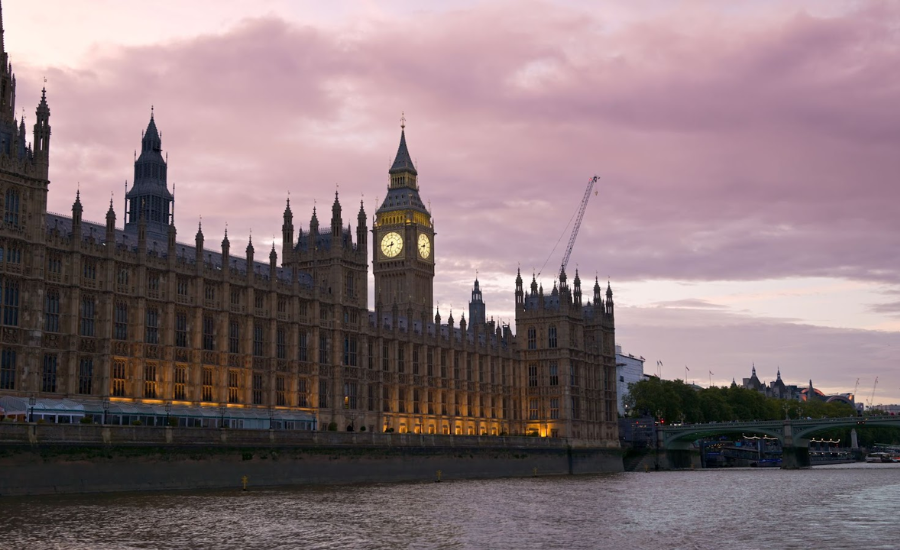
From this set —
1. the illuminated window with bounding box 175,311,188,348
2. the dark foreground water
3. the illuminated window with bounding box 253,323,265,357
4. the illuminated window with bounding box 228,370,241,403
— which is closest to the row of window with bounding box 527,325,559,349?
the illuminated window with bounding box 253,323,265,357

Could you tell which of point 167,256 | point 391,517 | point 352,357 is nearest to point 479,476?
point 352,357

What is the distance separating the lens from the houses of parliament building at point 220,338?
99.9 metres

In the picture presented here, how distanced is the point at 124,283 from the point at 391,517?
5093 centimetres

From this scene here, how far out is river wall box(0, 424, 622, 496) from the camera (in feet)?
259

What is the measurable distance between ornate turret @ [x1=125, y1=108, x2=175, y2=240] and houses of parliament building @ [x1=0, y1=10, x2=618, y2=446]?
0.69 ft

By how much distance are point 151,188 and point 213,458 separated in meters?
56.2

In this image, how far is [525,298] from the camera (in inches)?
7520

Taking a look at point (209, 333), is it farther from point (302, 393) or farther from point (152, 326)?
point (302, 393)

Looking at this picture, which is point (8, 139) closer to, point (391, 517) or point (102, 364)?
point (102, 364)

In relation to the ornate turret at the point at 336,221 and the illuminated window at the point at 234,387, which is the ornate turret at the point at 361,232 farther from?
the illuminated window at the point at 234,387

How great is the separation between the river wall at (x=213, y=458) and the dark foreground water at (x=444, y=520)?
→ 8.99ft

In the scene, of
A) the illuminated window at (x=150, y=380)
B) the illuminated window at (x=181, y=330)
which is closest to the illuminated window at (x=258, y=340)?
the illuminated window at (x=181, y=330)

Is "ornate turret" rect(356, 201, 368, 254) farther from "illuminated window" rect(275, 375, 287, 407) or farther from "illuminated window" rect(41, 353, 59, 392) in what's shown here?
"illuminated window" rect(41, 353, 59, 392)

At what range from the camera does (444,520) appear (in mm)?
69750
